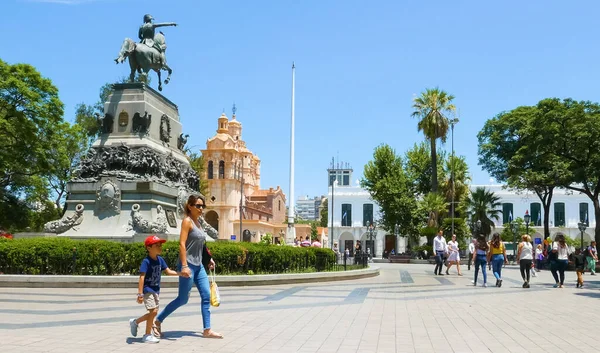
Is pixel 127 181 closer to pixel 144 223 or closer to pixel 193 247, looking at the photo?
pixel 144 223

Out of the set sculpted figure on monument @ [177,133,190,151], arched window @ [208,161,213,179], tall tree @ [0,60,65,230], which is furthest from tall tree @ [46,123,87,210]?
arched window @ [208,161,213,179]

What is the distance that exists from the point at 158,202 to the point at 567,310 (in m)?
11.1

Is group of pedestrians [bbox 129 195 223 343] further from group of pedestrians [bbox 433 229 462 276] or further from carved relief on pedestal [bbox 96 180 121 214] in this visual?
group of pedestrians [bbox 433 229 462 276]

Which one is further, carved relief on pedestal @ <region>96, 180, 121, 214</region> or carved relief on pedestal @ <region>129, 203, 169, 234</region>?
carved relief on pedestal @ <region>96, 180, 121, 214</region>

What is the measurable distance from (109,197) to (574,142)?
28.5 meters

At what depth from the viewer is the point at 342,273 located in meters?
18.5

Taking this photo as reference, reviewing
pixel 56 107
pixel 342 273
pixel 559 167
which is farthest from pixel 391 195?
pixel 342 273

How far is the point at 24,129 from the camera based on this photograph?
33875 mm

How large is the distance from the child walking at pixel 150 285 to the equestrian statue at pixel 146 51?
1275 centimetres

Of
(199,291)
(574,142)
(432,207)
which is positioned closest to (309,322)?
(199,291)

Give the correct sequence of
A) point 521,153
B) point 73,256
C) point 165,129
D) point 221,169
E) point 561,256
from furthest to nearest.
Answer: point 221,169
point 521,153
point 165,129
point 561,256
point 73,256

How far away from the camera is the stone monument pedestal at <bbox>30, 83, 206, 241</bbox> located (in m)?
16.9

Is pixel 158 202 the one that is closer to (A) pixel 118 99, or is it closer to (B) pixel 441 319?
(A) pixel 118 99

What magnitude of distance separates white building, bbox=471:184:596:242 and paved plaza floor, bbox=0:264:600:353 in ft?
184
